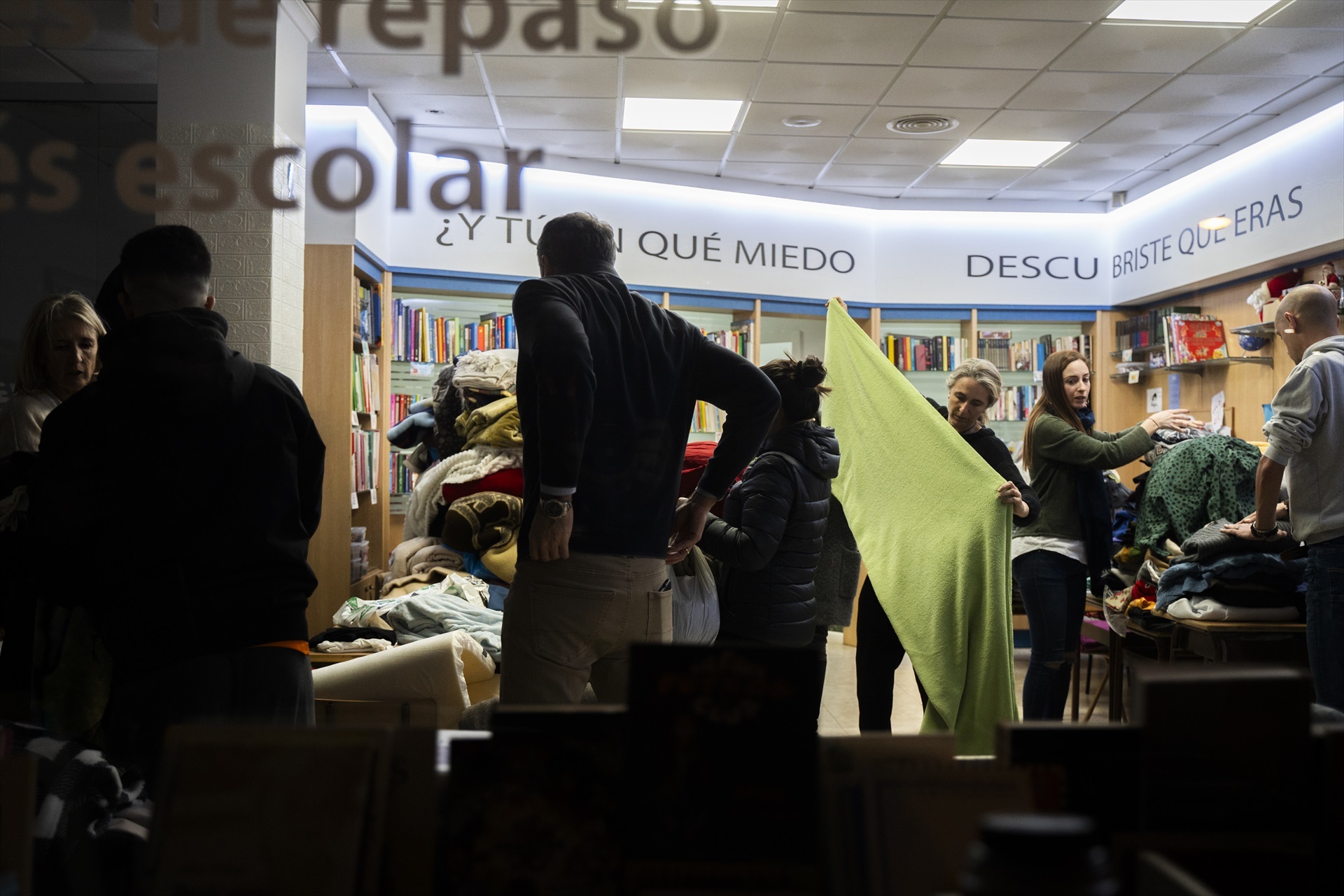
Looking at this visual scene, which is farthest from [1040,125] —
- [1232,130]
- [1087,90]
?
[1232,130]

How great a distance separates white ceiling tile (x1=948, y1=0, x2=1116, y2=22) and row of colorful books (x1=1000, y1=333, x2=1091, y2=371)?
12.3ft

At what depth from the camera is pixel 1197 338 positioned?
6910mm

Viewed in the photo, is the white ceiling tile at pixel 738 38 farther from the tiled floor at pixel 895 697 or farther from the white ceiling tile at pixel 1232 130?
the white ceiling tile at pixel 1232 130

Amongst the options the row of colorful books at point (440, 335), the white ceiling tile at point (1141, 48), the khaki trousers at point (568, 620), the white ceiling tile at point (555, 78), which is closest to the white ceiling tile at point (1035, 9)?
the white ceiling tile at point (1141, 48)

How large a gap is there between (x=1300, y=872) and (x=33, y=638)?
1981 mm

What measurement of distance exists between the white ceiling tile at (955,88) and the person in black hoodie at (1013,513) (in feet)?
8.55

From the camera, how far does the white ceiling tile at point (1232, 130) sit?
6172 mm

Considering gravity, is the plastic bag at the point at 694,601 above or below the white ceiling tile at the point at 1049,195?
below

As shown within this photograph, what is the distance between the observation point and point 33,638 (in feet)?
6.07

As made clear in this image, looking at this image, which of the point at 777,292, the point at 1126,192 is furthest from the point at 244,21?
the point at 1126,192

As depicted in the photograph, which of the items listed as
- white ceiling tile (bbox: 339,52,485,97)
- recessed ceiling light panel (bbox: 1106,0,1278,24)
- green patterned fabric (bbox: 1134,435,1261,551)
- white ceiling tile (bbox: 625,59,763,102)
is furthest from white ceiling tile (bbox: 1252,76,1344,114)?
white ceiling tile (bbox: 339,52,485,97)

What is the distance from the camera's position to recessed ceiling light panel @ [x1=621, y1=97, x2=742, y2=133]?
19.1 ft

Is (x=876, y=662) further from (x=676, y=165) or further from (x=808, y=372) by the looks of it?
(x=676, y=165)

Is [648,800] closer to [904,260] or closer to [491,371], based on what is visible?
[491,371]
